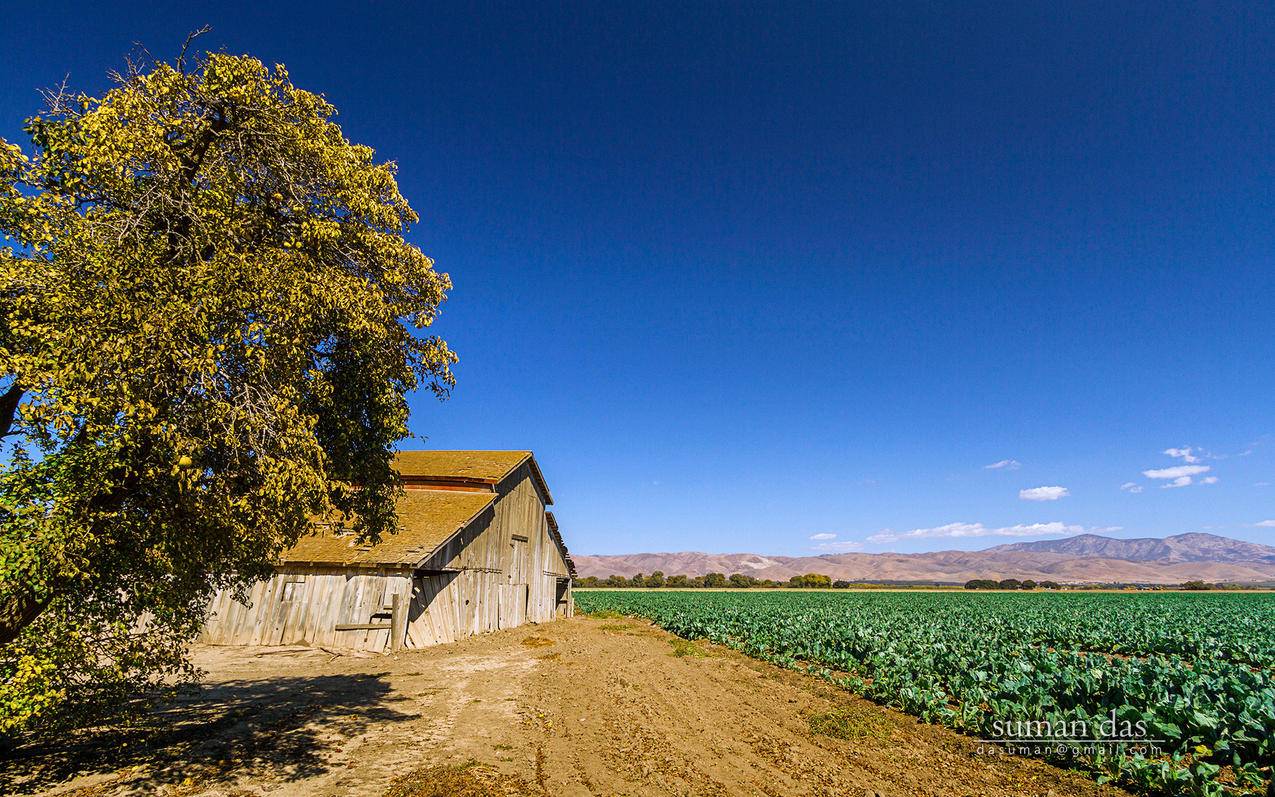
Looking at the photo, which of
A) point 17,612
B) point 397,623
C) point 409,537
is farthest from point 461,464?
point 17,612

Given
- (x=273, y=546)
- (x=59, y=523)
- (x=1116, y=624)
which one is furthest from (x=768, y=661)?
(x=1116, y=624)

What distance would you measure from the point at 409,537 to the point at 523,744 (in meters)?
14.6

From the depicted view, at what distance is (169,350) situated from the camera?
6.54 metres

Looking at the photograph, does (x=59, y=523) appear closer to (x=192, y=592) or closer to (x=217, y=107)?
(x=192, y=592)

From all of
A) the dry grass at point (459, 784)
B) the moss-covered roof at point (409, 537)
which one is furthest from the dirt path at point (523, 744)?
the moss-covered roof at point (409, 537)

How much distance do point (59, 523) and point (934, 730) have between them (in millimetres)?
14692

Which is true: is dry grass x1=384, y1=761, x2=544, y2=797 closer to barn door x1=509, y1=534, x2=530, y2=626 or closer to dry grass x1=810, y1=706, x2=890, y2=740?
dry grass x1=810, y1=706, x2=890, y2=740

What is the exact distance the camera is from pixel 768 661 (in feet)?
65.9

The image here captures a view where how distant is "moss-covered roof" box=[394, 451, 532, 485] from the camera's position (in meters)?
27.6

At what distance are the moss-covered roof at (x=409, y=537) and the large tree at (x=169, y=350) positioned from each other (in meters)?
11.3

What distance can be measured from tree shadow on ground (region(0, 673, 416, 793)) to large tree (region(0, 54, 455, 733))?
5.09 feet

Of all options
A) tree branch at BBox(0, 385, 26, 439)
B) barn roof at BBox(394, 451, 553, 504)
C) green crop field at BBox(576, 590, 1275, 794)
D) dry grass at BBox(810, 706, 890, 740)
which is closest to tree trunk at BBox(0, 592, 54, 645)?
tree branch at BBox(0, 385, 26, 439)

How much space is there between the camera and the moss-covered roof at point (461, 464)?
27.6 meters

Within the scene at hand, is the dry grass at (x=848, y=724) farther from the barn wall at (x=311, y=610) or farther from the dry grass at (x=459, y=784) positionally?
the barn wall at (x=311, y=610)
